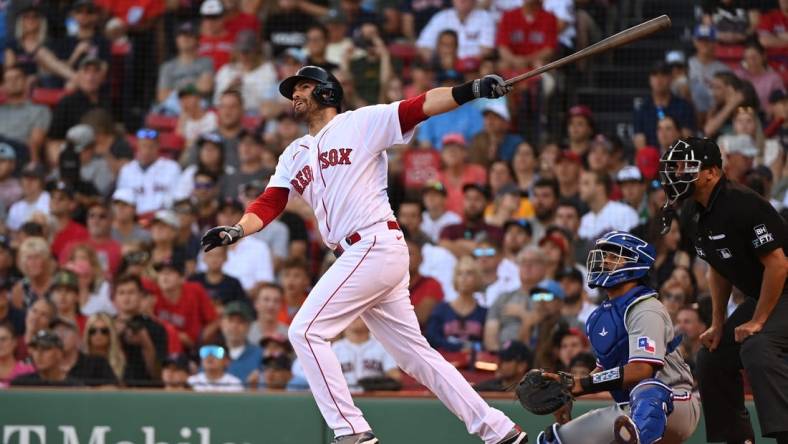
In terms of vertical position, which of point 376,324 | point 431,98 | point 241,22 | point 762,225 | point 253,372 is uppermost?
point 241,22

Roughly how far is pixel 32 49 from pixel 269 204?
7.16m

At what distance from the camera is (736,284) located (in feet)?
21.1

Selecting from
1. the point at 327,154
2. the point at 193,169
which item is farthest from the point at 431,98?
the point at 193,169

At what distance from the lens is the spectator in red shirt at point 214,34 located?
1261 cm

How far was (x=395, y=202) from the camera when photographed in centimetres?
1095

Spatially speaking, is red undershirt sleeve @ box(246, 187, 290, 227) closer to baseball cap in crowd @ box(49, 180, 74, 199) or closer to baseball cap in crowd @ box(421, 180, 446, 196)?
baseball cap in crowd @ box(421, 180, 446, 196)

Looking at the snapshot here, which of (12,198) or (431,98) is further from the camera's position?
(12,198)

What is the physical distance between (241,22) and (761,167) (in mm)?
→ 5214

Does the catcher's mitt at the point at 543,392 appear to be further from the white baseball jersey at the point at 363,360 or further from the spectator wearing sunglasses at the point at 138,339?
the spectator wearing sunglasses at the point at 138,339

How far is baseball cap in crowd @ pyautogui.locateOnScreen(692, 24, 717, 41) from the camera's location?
427 inches

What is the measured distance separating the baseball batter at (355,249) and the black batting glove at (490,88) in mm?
50

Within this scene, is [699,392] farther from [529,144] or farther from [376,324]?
[529,144]

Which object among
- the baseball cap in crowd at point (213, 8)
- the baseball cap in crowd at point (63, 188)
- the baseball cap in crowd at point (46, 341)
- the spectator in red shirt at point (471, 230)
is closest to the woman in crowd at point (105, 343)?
the baseball cap in crowd at point (46, 341)

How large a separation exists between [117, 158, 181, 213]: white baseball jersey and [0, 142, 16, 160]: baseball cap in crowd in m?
0.96
